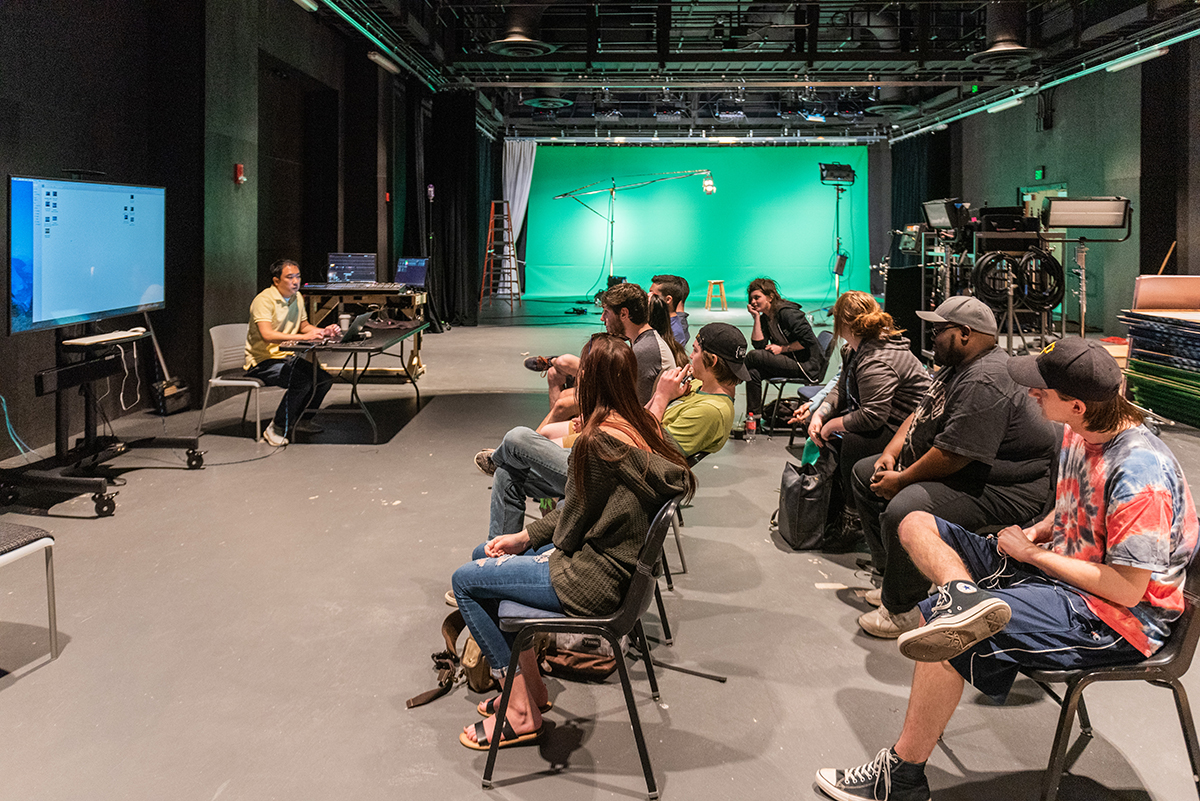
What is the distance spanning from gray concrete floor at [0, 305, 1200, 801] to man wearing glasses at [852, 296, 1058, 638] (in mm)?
467

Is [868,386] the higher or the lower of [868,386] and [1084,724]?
the higher

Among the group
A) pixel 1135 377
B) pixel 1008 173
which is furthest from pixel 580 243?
pixel 1135 377

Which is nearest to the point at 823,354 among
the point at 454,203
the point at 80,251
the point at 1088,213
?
the point at 80,251

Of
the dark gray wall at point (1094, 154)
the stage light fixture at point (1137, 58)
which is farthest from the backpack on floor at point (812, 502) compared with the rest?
the dark gray wall at point (1094, 154)

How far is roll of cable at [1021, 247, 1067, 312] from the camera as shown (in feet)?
28.5

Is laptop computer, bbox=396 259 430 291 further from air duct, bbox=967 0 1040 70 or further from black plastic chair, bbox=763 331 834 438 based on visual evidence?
air duct, bbox=967 0 1040 70

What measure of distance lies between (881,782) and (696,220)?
18084 mm

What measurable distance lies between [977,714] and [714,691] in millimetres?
731

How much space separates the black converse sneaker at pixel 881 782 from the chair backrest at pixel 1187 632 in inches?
22.4

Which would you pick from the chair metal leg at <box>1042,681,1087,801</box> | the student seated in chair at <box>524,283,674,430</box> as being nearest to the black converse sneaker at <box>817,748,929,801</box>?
the chair metal leg at <box>1042,681,1087,801</box>

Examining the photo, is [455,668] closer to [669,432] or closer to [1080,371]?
[669,432]

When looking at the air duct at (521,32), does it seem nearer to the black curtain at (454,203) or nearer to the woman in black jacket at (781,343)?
the black curtain at (454,203)

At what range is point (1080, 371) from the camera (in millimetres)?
1994

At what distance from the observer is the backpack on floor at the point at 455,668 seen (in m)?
2.60
